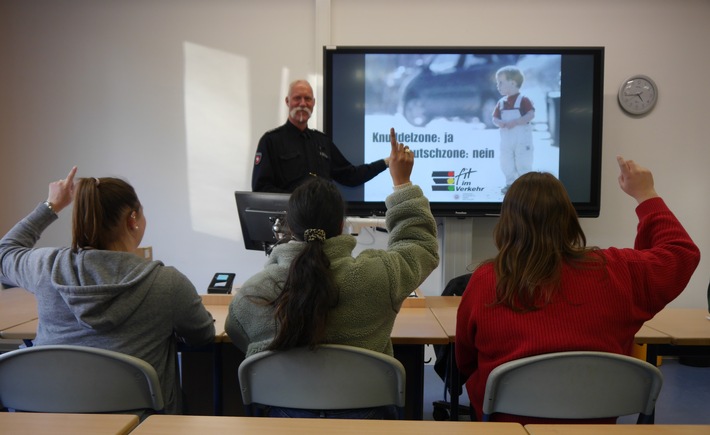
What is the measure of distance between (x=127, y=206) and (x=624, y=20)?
388 centimetres

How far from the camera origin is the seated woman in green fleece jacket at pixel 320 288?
132 centimetres

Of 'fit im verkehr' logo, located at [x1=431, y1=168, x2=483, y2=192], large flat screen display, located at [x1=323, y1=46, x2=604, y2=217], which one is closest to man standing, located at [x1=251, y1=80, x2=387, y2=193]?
large flat screen display, located at [x1=323, y1=46, x2=604, y2=217]

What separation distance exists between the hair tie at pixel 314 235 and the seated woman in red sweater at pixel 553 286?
0.45 m

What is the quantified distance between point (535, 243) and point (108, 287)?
1134mm

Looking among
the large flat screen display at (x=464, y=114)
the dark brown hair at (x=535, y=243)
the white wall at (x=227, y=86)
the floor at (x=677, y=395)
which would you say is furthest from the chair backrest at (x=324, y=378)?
the white wall at (x=227, y=86)

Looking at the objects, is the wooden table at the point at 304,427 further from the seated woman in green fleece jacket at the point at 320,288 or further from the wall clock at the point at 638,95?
the wall clock at the point at 638,95

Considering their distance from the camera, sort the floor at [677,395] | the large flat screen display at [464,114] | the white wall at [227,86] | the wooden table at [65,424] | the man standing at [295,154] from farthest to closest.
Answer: the white wall at [227,86], the large flat screen display at [464,114], the man standing at [295,154], the floor at [677,395], the wooden table at [65,424]

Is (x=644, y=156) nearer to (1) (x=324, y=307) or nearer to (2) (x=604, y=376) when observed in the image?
(2) (x=604, y=376)

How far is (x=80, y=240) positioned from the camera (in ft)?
4.99

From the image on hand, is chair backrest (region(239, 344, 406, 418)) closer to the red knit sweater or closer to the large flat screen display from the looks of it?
the red knit sweater

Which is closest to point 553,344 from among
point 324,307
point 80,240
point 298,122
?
point 324,307

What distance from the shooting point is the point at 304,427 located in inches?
39.5

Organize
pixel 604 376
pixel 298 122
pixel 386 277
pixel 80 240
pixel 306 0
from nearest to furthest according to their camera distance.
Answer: pixel 604 376
pixel 386 277
pixel 80 240
pixel 298 122
pixel 306 0

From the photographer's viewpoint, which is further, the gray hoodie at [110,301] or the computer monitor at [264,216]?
the computer monitor at [264,216]
